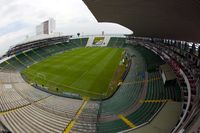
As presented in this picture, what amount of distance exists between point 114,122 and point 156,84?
7.83m

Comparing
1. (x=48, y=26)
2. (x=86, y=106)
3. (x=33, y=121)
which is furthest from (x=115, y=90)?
(x=48, y=26)

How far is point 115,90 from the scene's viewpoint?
2433cm

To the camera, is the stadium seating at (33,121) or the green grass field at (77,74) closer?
the stadium seating at (33,121)

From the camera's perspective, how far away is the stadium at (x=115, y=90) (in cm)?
1399

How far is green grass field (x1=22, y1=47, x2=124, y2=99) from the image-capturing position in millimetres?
26041

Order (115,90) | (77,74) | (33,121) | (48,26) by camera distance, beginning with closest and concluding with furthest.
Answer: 1. (33,121)
2. (115,90)
3. (77,74)
4. (48,26)

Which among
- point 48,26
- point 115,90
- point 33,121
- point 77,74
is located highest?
point 48,26

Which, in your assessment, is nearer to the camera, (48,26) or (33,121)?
(33,121)

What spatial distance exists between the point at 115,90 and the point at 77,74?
943 centimetres

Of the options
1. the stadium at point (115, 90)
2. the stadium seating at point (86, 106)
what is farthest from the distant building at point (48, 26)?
the stadium seating at point (86, 106)

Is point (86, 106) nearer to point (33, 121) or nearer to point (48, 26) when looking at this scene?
point (33, 121)

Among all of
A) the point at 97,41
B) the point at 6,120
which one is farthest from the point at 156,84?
the point at 97,41

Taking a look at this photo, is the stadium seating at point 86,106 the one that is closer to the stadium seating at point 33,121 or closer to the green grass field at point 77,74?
the stadium seating at point 33,121

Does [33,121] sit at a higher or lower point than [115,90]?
lower
